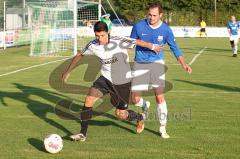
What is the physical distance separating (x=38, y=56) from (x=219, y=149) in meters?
19.9

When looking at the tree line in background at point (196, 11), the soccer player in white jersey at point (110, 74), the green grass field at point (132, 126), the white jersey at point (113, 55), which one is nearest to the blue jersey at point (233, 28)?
the green grass field at point (132, 126)

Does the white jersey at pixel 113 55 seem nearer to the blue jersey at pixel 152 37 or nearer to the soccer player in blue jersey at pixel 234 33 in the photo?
the blue jersey at pixel 152 37

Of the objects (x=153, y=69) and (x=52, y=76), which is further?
(x=52, y=76)

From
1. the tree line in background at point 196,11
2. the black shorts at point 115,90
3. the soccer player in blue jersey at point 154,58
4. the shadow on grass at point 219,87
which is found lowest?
the shadow on grass at point 219,87

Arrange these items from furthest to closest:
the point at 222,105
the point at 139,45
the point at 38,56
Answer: the point at 38,56
the point at 222,105
the point at 139,45

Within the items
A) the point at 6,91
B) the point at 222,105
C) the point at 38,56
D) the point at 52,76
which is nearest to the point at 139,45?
the point at 222,105

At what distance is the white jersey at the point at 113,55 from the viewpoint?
785 cm

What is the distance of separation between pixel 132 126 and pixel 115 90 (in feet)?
3.72

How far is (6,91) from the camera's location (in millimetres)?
13453

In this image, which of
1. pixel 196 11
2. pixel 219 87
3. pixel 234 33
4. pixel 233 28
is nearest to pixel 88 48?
pixel 219 87

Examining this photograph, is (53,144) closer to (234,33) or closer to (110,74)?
(110,74)

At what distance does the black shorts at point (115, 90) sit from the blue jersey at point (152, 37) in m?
0.59

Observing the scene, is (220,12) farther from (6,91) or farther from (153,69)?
(153,69)

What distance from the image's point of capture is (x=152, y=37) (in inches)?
320
